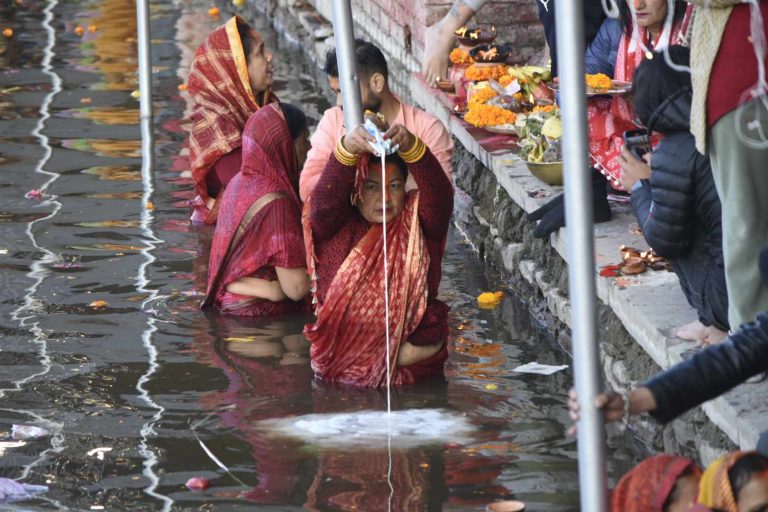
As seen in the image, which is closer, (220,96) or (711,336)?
(711,336)

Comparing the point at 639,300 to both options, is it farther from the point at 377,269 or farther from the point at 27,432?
the point at 27,432

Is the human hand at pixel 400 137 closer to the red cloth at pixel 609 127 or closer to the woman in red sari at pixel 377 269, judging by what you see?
the woman in red sari at pixel 377 269

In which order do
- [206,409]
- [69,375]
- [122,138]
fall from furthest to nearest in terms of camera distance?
[122,138], [69,375], [206,409]

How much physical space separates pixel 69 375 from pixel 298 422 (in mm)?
1114

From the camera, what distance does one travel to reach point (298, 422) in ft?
17.8

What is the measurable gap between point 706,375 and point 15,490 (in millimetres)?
2368

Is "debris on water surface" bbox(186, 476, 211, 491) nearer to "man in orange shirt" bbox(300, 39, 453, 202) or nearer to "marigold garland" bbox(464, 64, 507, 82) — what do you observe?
"man in orange shirt" bbox(300, 39, 453, 202)

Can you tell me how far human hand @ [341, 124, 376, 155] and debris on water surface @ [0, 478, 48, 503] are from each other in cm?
157

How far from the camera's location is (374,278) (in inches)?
220

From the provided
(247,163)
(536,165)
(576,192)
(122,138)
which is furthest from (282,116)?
(122,138)

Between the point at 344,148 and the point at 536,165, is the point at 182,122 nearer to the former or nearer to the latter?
the point at 536,165

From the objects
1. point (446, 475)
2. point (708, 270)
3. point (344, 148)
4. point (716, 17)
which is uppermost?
point (716, 17)

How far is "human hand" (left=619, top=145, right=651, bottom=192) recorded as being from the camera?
4.96m

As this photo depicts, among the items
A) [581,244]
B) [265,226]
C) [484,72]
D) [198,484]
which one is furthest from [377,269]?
[484,72]
